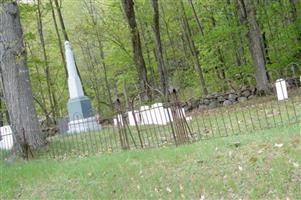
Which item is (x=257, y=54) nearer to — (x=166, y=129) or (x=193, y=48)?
(x=166, y=129)

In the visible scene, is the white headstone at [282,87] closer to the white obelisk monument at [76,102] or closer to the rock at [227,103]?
the rock at [227,103]

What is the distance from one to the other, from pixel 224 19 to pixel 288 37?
3.28 m

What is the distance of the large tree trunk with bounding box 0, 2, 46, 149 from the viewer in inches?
415

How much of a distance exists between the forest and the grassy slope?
32.3ft

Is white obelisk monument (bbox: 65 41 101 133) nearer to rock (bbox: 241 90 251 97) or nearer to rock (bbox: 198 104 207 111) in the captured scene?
rock (bbox: 198 104 207 111)

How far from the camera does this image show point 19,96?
10641 mm

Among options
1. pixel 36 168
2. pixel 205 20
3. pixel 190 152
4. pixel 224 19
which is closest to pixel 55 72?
pixel 205 20

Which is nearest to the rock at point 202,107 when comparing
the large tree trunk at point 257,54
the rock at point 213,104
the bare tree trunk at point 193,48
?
the rock at point 213,104

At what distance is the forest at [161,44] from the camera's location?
780 inches

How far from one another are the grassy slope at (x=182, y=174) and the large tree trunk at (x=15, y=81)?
2121mm

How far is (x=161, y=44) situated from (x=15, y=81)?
1370cm

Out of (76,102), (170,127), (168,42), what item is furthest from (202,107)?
(168,42)

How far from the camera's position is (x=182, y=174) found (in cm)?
631

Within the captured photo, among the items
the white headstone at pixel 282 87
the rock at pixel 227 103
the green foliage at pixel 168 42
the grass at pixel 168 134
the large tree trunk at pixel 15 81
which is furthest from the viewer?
the green foliage at pixel 168 42
